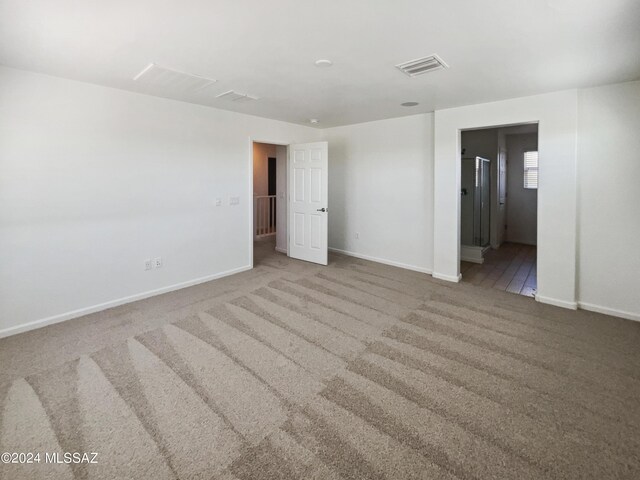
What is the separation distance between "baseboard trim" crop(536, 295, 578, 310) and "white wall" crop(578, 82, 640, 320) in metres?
0.12

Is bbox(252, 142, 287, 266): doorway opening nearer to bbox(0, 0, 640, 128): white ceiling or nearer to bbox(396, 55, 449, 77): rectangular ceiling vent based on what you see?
bbox(0, 0, 640, 128): white ceiling

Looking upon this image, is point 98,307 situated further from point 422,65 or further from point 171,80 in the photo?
point 422,65

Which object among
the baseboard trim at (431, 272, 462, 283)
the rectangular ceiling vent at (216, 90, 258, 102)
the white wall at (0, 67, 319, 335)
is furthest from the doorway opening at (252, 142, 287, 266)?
the baseboard trim at (431, 272, 462, 283)

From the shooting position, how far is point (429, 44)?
7.78 ft

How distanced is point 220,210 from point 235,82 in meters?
1.92

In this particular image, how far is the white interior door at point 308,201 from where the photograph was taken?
5.34m

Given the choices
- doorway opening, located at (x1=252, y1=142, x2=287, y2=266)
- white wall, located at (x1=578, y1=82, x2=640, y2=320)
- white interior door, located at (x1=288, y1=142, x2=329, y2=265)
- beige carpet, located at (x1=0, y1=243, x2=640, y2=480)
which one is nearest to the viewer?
beige carpet, located at (x1=0, y1=243, x2=640, y2=480)

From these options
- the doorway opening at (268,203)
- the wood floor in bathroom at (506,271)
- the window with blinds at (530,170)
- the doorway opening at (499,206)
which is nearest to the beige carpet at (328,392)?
the wood floor in bathroom at (506,271)

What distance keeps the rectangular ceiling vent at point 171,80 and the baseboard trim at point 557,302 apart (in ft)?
14.4

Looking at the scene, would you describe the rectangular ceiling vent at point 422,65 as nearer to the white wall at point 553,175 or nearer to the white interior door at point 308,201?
the white wall at point 553,175

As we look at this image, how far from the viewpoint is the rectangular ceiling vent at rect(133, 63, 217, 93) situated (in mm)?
2926

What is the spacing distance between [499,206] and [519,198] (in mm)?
931

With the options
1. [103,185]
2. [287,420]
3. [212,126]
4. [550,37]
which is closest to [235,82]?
[212,126]

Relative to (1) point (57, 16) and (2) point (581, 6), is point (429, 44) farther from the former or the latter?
(1) point (57, 16)
